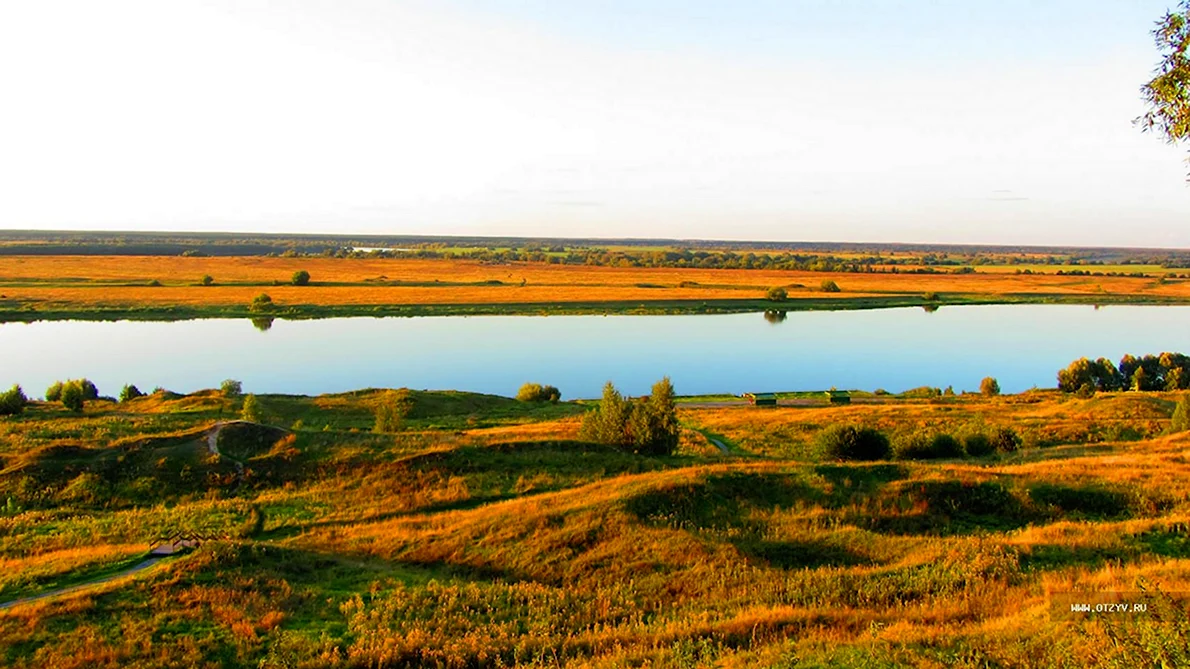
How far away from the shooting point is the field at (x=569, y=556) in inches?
296

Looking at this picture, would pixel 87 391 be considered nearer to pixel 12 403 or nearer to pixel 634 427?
pixel 12 403

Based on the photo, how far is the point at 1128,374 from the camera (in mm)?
51344

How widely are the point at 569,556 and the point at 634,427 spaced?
11333mm

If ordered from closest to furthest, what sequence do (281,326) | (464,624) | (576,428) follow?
(464,624) → (576,428) → (281,326)

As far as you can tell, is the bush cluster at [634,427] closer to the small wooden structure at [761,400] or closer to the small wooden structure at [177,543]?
the small wooden structure at [177,543]

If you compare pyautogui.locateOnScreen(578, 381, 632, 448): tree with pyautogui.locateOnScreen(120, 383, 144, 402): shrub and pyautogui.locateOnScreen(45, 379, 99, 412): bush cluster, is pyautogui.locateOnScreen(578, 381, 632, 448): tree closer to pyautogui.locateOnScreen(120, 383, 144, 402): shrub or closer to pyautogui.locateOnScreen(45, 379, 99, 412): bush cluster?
pyautogui.locateOnScreen(45, 379, 99, 412): bush cluster

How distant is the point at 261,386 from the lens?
166 ft

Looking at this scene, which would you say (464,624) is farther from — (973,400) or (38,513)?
(973,400)

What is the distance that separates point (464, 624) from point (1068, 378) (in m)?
55.2

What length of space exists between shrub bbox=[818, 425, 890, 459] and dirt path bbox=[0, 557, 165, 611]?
18572mm

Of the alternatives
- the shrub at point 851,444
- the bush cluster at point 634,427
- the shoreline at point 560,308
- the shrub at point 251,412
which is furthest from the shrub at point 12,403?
the shoreline at point 560,308

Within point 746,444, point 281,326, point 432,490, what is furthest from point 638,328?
point 432,490

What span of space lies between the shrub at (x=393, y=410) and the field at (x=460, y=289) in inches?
2018

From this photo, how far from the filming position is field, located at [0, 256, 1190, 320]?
8825 cm
